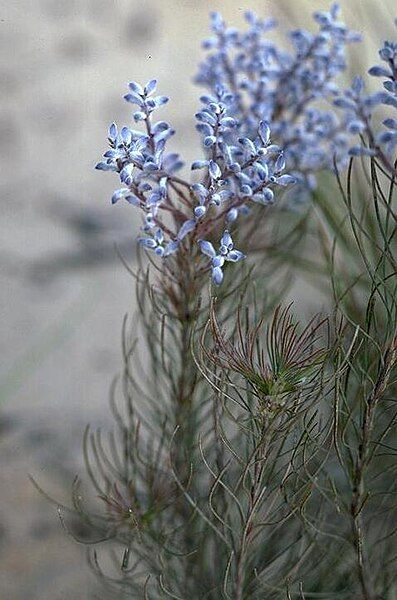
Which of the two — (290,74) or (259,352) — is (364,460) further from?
(290,74)

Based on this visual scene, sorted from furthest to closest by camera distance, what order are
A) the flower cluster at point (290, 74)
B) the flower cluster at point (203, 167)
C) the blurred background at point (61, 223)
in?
the blurred background at point (61, 223) → the flower cluster at point (290, 74) → the flower cluster at point (203, 167)

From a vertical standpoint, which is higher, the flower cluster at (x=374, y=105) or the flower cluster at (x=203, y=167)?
the flower cluster at (x=374, y=105)

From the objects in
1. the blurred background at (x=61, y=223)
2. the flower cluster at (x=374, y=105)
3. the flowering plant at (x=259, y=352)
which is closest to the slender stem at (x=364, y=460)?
the flowering plant at (x=259, y=352)

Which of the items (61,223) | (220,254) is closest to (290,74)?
(220,254)

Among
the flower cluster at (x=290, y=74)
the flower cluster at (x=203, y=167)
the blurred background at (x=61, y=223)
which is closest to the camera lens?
the flower cluster at (x=203, y=167)

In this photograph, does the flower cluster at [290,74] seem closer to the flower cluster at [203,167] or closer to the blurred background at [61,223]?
the flower cluster at [203,167]

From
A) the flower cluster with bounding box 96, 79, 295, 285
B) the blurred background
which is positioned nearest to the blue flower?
the flower cluster with bounding box 96, 79, 295, 285
